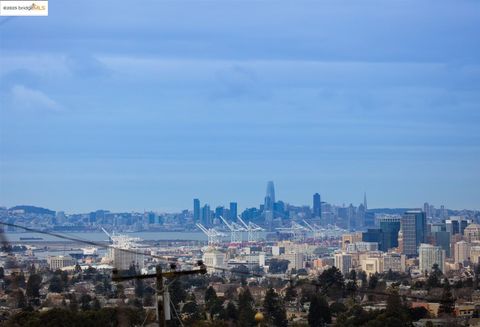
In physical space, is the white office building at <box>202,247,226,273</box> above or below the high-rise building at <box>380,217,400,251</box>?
below

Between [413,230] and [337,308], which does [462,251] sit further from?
[337,308]

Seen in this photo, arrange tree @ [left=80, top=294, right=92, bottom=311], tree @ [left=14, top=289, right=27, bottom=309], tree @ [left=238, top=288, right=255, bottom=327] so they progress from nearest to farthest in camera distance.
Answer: tree @ [left=238, top=288, right=255, bottom=327] < tree @ [left=80, top=294, right=92, bottom=311] < tree @ [left=14, top=289, right=27, bottom=309]

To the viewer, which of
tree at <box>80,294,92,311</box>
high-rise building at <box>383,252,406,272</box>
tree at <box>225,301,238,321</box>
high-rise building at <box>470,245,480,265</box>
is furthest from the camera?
high-rise building at <box>470,245,480,265</box>

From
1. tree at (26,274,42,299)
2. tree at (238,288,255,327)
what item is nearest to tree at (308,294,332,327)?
tree at (238,288,255,327)

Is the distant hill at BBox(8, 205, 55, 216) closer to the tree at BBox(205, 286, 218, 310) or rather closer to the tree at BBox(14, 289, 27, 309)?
the tree at BBox(205, 286, 218, 310)

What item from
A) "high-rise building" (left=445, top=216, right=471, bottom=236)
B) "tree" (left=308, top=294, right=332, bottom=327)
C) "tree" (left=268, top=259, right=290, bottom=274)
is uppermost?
"high-rise building" (left=445, top=216, right=471, bottom=236)

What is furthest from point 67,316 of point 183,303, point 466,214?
point 466,214

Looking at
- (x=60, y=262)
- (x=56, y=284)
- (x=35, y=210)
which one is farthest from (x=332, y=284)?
(x=35, y=210)

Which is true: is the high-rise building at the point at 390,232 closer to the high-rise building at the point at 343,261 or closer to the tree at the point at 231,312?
the high-rise building at the point at 343,261
